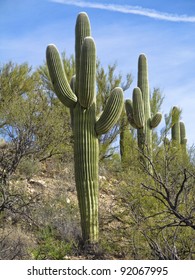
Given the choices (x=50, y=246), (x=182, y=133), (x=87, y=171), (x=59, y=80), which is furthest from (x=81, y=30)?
(x=182, y=133)

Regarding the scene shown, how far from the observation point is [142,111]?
14.6 metres

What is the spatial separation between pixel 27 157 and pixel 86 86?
445cm

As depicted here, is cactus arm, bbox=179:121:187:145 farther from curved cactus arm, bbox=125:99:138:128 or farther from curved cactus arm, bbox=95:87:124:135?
curved cactus arm, bbox=95:87:124:135

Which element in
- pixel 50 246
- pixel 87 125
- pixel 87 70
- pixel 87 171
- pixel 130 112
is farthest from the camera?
pixel 130 112

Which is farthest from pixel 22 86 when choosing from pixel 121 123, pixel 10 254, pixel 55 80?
pixel 10 254

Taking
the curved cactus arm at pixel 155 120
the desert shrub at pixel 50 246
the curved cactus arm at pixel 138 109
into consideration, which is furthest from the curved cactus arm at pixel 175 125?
the desert shrub at pixel 50 246

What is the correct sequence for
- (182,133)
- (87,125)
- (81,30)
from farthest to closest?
(182,133) → (81,30) → (87,125)

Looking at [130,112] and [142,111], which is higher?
[130,112]

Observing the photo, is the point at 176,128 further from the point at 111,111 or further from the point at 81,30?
the point at 111,111

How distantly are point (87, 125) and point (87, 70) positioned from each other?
1.19 meters

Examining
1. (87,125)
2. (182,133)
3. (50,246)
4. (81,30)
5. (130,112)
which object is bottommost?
(50,246)

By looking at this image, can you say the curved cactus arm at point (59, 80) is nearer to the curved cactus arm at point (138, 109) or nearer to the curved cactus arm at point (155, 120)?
the curved cactus arm at point (138, 109)

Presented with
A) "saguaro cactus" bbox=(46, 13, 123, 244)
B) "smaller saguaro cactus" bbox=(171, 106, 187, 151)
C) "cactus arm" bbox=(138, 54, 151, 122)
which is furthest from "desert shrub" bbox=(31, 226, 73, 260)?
"smaller saguaro cactus" bbox=(171, 106, 187, 151)

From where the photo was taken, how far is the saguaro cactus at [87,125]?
1038cm
